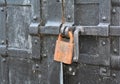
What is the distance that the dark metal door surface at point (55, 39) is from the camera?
2.09 metres

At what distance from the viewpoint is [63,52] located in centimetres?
210

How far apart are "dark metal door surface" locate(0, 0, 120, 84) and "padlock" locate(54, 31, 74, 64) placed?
4cm

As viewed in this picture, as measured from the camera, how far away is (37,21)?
237 centimetres

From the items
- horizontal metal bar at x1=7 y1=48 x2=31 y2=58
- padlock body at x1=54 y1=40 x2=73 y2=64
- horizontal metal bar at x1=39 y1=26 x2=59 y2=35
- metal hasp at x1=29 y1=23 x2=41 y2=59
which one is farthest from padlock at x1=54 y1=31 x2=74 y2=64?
horizontal metal bar at x1=7 y1=48 x2=31 y2=58

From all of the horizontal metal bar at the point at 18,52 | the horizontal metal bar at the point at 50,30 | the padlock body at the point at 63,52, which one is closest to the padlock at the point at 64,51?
the padlock body at the point at 63,52

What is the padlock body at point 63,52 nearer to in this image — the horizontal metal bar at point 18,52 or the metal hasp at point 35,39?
the metal hasp at point 35,39

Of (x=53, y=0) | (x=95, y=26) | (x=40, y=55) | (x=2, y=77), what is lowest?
(x=2, y=77)

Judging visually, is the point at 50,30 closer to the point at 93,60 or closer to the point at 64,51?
the point at 64,51

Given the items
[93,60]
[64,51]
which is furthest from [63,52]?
[93,60]

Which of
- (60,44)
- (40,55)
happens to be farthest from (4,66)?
(60,44)

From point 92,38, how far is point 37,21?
1.50 feet

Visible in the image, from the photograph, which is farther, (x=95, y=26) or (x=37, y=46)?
(x=37, y=46)

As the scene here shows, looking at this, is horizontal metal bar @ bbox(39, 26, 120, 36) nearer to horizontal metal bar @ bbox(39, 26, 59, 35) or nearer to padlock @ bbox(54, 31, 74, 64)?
horizontal metal bar @ bbox(39, 26, 59, 35)

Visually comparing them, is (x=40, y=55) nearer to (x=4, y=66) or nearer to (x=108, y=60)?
(x=4, y=66)
